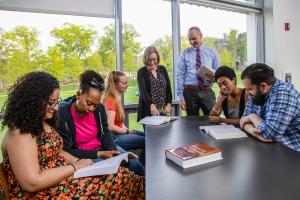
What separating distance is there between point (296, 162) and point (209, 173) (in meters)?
0.42

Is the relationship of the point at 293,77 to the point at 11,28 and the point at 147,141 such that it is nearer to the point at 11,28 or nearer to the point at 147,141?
the point at 147,141

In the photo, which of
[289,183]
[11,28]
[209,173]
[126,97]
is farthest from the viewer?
[126,97]

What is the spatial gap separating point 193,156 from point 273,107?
0.69 metres

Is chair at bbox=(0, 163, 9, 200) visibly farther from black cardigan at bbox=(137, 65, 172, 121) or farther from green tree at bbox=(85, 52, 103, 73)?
green tree at bbox=(85, 52, 103, 73)

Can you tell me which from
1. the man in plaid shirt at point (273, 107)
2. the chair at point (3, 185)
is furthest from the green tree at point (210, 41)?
the chair at point (3, 185)

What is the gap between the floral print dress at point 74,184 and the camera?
1.28 meters

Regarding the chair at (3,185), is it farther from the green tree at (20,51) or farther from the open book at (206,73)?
the open book at (206,73)

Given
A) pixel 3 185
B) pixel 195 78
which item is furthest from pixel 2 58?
Answer: pixel 195 78

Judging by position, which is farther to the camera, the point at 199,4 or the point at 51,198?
the point at 199,4

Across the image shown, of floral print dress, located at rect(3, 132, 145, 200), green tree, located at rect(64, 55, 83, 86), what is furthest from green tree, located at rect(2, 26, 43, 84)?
floral print dress, located at rect(3, 132, 145, 200)

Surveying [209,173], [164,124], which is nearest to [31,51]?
[164,124]

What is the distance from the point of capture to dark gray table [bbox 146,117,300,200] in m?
0.97

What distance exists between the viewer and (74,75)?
10.8ft

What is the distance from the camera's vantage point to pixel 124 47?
11.8 ft
